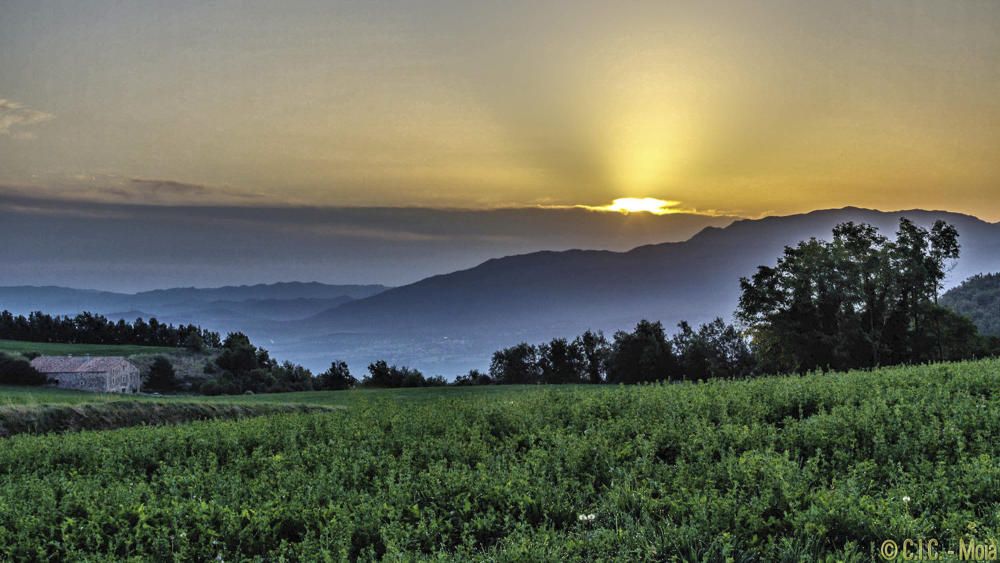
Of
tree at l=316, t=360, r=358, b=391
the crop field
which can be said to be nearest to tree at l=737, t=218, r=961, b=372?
tree at l=316, t=360, r=358, b=391

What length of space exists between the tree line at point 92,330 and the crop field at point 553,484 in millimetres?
68204

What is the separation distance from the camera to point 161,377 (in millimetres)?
57625

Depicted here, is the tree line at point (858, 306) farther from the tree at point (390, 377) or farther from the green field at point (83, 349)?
the green field at point (83, 349)

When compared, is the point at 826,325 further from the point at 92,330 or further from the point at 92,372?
the point at 92,330

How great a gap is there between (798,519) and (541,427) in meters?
5.32

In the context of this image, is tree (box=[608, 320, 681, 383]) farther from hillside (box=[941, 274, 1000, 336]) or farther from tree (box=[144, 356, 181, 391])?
hillside (box=[941, 274, 1000, 336])

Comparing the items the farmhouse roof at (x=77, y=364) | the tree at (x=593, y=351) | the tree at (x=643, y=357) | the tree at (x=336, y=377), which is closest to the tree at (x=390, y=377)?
the tree at (x=336, y=377)

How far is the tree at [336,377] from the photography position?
1880 inches

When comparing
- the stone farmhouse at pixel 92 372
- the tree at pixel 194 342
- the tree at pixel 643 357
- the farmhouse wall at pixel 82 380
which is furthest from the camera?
the tree at pixel 194 342

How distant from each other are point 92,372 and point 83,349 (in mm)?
19987

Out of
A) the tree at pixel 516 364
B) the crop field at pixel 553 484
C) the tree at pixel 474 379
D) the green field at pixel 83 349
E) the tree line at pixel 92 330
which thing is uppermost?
the tree line at pixel 92 330

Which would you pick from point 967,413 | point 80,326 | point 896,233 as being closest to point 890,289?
point 896,233

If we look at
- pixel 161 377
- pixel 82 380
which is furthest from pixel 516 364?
pixel 82 380

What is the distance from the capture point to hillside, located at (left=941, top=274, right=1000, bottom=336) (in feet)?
238
